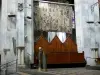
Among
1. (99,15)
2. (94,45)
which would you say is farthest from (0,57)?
(99,15)

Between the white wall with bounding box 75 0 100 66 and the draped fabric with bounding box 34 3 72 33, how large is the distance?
4.88ft

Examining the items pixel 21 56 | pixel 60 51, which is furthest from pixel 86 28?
pixel 21 56

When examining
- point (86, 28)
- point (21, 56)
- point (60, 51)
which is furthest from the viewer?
point (86, 28)

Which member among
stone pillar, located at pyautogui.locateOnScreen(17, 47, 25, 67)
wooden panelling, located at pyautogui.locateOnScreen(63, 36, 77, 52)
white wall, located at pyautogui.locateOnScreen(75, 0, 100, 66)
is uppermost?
white wall, located at pyautogui.locateOnScreen(75, 0, 100, 66)

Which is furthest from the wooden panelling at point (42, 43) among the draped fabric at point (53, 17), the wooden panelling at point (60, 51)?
the draped fabric at point (53, 17)

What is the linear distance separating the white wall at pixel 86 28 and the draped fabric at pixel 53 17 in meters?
1.49

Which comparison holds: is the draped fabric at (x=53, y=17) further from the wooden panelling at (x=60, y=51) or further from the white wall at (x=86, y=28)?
the wooden panelling at (x=60, y=51)

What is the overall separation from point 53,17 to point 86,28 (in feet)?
11.7

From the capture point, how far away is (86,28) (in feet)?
79.9

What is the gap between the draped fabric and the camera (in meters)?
24.6

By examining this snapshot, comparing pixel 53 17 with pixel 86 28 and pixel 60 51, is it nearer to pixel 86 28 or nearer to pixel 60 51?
pixel 86 28

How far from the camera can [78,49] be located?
80.0 ft

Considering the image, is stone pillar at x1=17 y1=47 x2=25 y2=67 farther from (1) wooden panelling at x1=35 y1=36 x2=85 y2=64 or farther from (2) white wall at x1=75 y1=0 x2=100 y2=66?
(2) white wall at x1=75 y1=0 x2=100 y2=66

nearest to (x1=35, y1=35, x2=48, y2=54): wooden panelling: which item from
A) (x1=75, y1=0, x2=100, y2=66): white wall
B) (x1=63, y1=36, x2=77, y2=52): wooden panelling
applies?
(x1=63, y1=36, x2=77, y2=52): wooden panelling
